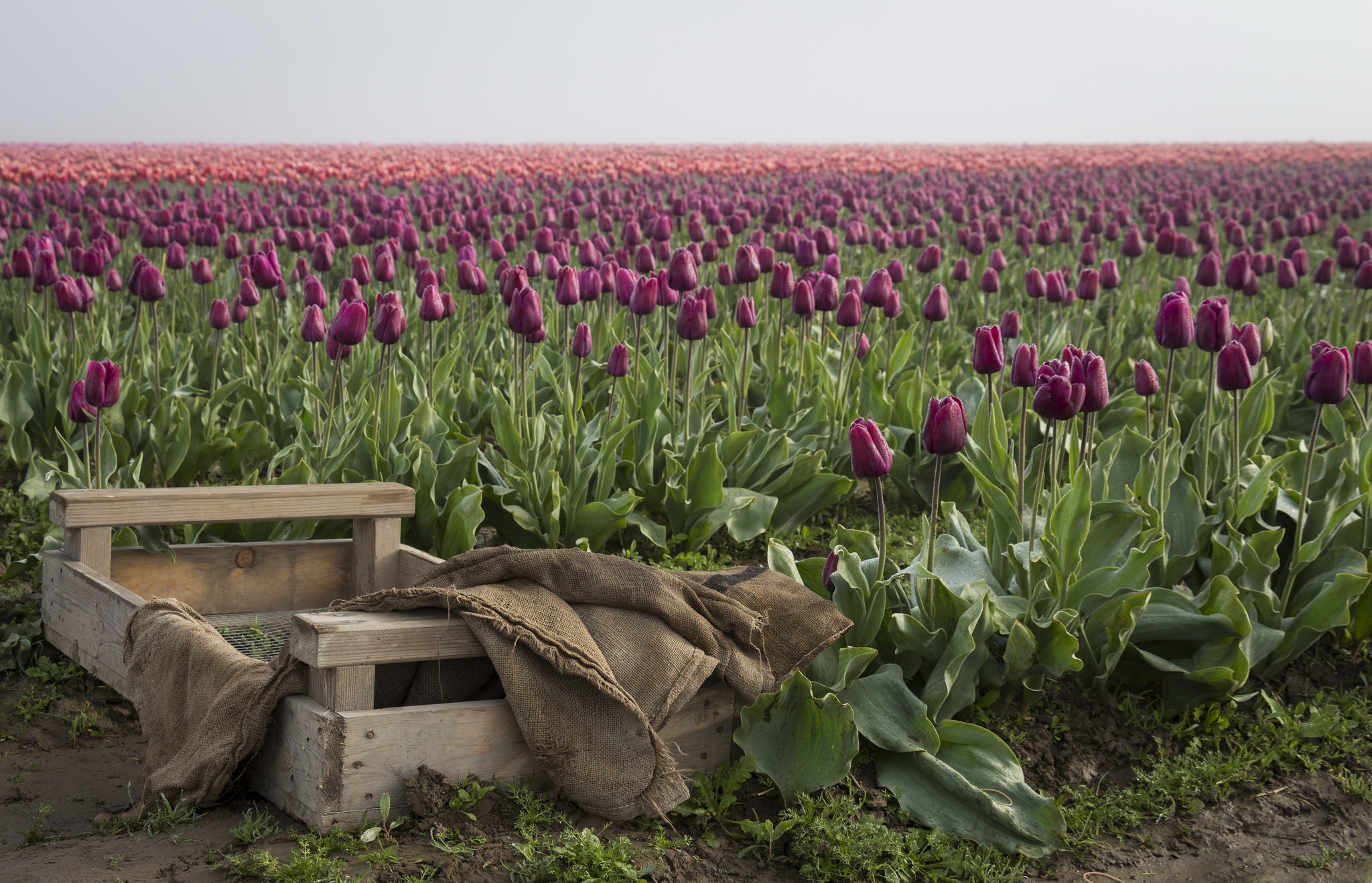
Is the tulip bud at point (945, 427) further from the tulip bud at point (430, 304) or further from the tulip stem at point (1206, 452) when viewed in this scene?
the tulip bud at point (430, 304)

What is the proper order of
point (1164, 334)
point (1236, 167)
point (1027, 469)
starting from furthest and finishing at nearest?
point (1236, 167) < point (1027, 469) < point (1164, 334)

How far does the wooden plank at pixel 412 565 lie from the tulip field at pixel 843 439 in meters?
0.38

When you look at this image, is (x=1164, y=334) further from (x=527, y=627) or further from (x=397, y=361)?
(x=397, y=361)

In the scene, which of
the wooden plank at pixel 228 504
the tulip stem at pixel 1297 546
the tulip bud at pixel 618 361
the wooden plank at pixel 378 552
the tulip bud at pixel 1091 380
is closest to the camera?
the tulip bud at pixel 1091 380

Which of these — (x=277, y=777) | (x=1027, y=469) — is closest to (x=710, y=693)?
(x=277, y=777)

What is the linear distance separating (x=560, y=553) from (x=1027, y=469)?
6.84 feet

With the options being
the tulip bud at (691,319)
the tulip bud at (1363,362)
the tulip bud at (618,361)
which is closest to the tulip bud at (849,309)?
the tulip bud at (691,319)

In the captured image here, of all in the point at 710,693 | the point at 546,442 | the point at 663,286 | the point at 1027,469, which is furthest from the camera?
the point at 663,286

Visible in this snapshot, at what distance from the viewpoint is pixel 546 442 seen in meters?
5.09

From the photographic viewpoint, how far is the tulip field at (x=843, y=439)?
3.43 m

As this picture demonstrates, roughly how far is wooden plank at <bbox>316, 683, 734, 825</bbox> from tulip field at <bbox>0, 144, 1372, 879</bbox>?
0.56 meters

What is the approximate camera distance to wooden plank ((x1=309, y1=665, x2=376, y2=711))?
284 centimetres

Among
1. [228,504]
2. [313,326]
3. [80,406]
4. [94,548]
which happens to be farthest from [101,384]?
[313,326]

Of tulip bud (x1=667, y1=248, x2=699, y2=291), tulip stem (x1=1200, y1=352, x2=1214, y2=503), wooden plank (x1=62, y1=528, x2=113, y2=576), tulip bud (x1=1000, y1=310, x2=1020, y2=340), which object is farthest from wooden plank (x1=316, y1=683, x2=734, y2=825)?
Result: tulip bud (x1=1000, y1=310, x2=1020, y2=340)
